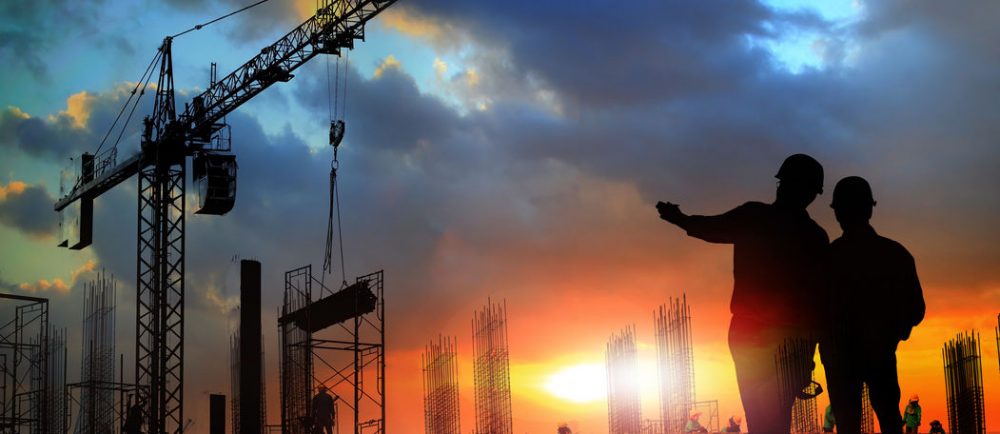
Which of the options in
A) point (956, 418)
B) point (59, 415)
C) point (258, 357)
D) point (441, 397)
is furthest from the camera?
point (59, 415)

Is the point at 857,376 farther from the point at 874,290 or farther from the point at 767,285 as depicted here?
the point at 767,285

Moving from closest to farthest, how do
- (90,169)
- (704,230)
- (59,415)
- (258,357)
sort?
(704,230) → (258,357) → (59,415) → (90,169)

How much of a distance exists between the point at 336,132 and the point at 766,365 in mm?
27308

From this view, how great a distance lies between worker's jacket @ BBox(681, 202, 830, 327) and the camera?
18.9 ft

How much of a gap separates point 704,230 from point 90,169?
40158 mm

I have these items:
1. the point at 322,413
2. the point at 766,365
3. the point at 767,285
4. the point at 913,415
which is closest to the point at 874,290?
the point at 767,285

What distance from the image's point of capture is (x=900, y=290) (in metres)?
5.81

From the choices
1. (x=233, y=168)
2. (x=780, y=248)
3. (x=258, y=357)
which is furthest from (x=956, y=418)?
(x=233, y=168)

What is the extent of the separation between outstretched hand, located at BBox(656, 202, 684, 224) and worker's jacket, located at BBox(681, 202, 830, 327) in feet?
0.19

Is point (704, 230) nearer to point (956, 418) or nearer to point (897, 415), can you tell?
point (897, 415)

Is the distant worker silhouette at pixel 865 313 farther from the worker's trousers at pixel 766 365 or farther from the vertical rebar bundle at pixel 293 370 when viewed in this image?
the vertical rebar bundle at pixel 293 370

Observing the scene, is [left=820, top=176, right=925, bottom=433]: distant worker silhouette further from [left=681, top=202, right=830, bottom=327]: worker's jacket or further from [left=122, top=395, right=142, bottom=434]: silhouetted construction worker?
[left=122, top=395, right=142, bottom=434]: silhouetted construction worker

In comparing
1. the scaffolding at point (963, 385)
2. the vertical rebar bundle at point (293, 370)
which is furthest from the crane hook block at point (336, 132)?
the scaffolding at point (963, 385)

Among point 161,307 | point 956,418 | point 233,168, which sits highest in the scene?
point 233,168
